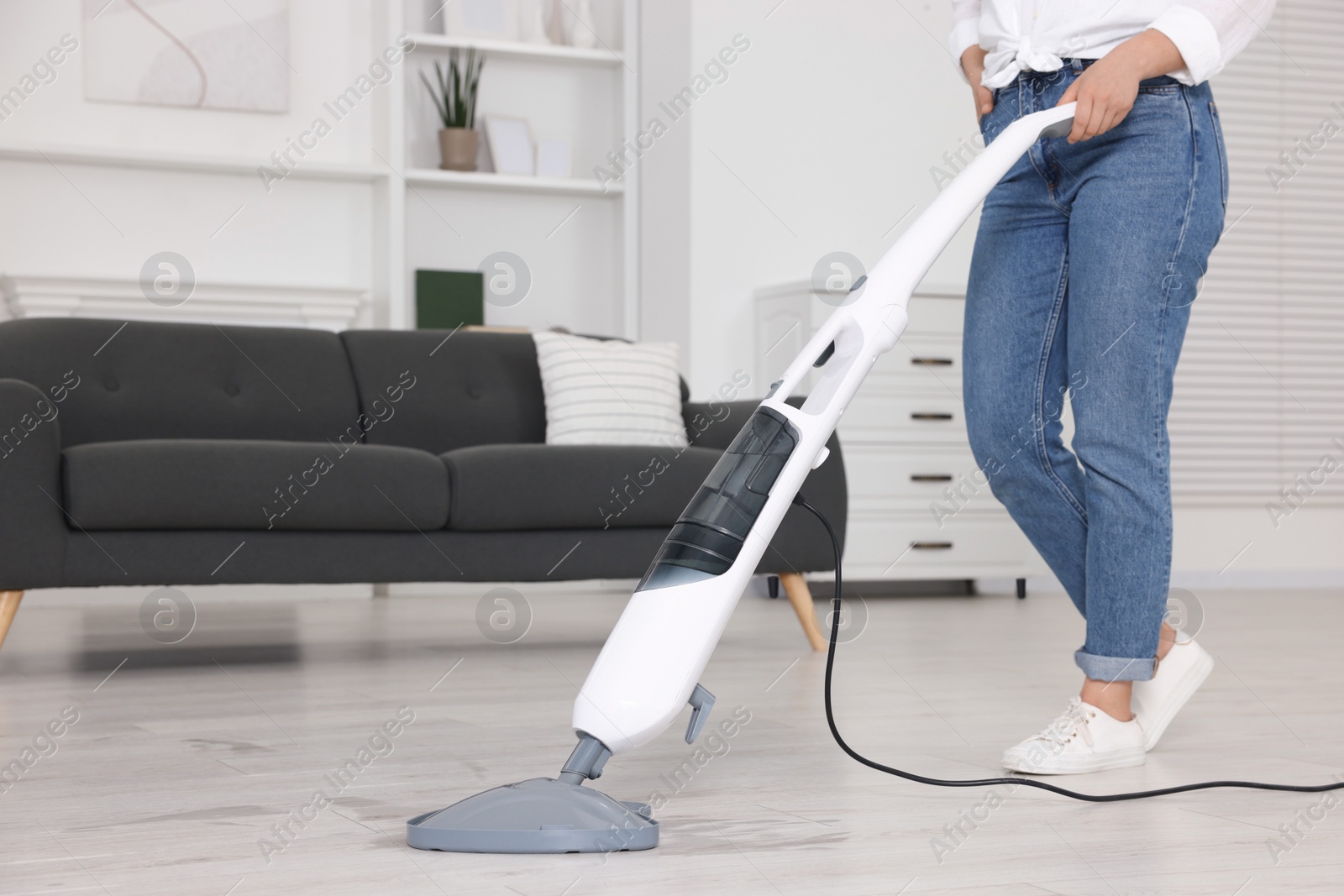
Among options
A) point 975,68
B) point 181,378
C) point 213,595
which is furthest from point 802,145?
point 975,68

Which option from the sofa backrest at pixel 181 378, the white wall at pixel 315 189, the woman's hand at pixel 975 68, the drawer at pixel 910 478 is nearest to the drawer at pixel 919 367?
the drawer at pixel 910 478

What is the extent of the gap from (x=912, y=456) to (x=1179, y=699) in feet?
8.07

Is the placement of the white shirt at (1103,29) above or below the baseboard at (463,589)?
above

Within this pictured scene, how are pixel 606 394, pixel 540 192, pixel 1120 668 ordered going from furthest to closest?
1. pixel 540 192
2. pixel 606 394
3. pixel 1120 668

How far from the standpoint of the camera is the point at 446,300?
4270 millimetres

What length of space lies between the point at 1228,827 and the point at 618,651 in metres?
0.60

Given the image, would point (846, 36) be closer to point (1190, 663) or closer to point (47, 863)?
point (1190, 663)

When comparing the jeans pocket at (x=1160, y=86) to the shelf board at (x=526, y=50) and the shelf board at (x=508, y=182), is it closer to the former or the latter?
the shelf board at (x=508, y=182)

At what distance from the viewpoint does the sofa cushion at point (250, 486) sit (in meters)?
2.25

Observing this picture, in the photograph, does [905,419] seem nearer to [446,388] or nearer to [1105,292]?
[446,388]

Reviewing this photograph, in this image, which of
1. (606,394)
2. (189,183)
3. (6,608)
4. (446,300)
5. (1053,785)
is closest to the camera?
(1053,785)

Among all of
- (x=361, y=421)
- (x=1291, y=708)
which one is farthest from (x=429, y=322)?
(x=1291, y=708)

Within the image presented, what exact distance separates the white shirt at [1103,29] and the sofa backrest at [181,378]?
1.85m

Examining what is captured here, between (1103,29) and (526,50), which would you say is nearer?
(1103,29)
